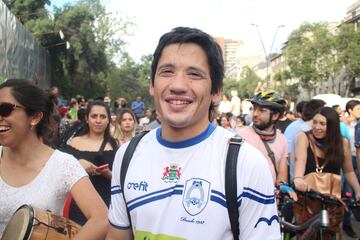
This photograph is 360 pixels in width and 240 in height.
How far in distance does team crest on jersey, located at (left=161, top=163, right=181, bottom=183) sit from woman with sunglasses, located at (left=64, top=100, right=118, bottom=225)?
2.77 m

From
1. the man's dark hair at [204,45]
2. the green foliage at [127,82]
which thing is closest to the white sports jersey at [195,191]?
the man's dark hair at [204,45]

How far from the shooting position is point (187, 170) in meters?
1.98

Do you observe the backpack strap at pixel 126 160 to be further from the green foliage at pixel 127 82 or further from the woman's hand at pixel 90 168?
the green foliage at pixel 127 82

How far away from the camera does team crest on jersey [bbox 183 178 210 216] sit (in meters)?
1.90

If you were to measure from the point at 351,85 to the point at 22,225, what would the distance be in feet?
210

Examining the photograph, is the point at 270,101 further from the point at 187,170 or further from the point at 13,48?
the point at 13,48

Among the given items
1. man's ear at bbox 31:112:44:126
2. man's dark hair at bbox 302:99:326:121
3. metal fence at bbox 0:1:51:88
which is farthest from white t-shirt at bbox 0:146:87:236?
metal fence at bbox 0:1:51:88

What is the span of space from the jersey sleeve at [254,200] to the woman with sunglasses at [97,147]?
296 cm

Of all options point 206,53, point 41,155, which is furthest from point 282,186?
point 206,53

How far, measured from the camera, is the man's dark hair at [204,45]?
6.78 ft

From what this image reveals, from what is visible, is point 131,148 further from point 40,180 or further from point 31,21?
point 31,21

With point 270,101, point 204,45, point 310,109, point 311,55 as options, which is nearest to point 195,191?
point 204,45

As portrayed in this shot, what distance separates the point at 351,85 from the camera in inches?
2452

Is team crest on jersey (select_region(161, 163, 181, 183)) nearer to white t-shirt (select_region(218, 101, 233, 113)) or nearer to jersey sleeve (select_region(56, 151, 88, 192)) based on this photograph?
jersey sleeve (select_region(56, 151, 88, 192))
